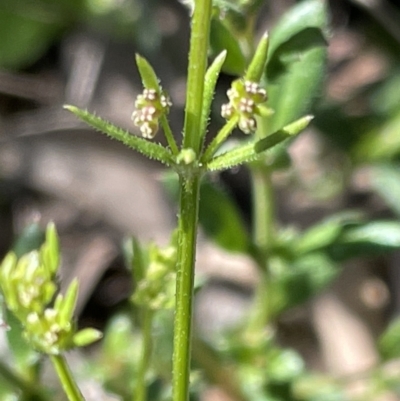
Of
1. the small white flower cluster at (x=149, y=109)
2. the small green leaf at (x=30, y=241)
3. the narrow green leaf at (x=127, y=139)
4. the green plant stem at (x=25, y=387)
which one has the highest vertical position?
the small white flower cluster at (x=149, y=109)

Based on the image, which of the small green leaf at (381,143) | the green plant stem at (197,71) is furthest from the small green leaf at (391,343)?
the green plant stem at (197,71)

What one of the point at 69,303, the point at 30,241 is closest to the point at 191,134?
the point at 69,303

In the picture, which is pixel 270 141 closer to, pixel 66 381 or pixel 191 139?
pixel 191 139

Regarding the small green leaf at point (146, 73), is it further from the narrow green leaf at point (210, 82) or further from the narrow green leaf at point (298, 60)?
the narrow green leaf at point (298, 60)

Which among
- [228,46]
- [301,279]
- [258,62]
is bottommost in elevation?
[301,279]

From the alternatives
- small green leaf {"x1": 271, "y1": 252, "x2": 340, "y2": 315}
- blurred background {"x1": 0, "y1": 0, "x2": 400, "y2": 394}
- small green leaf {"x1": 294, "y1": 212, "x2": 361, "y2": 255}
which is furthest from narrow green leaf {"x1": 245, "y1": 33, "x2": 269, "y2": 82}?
blurred background {"x1": 0, "y1": 0, "x2": 400, "y2": 394}

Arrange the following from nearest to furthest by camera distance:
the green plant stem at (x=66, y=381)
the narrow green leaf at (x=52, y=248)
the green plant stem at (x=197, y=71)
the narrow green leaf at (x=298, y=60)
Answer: the green plant stem at (x=197, y=71)
the green plant stem at (x=66, y=381)
the narrow green leaf at (x=52, y=248)
the narrow green leaf at (x=298, y=60)

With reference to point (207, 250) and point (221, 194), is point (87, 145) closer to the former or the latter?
point (207, 250)
